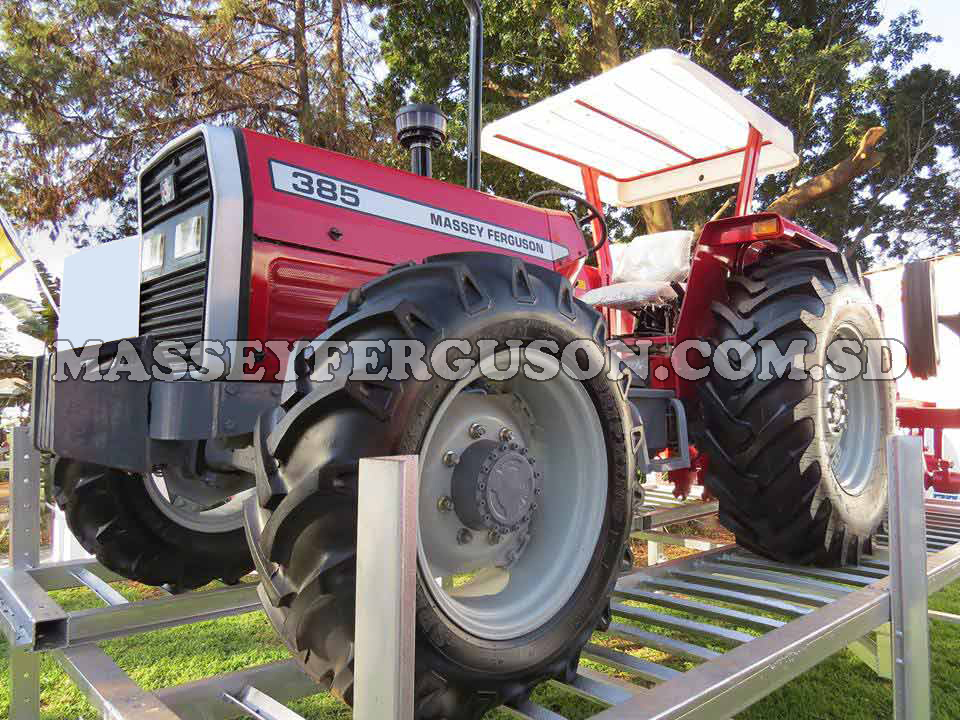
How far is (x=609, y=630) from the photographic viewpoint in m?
1.98

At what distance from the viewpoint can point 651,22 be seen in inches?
359

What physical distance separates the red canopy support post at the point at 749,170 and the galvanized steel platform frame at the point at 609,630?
155 centimetres

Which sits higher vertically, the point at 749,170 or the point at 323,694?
the point at 749,170

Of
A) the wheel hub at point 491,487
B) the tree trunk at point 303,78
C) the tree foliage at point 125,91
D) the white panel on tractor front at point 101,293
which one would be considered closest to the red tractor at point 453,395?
the wheel hub at point 491,487

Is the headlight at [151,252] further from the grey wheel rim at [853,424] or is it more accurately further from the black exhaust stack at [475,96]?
the grey wheel rim at [853,424]

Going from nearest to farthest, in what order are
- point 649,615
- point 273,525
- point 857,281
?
point 273,525, point 649,615, point 857,281

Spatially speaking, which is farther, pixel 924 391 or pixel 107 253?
pixel 924 391

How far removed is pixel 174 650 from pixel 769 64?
33.2ft

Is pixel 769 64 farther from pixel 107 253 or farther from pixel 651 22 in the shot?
pixel 107 253

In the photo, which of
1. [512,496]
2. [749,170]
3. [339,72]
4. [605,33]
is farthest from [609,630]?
[605,33]

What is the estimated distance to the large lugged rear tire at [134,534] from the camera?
7.79 ft

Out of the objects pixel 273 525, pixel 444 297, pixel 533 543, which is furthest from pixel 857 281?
pixel 273 525

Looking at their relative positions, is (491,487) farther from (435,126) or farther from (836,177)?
(836,177)

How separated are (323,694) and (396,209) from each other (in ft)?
5.74
